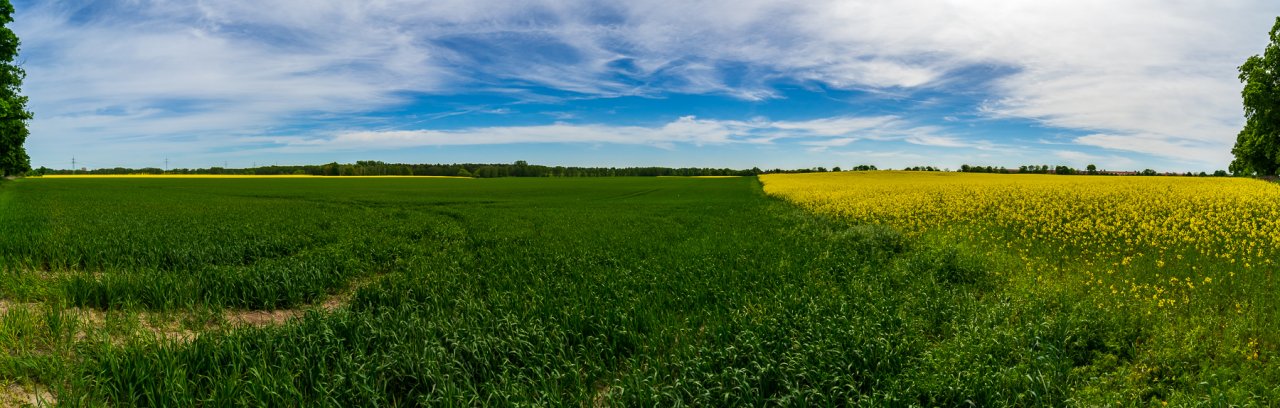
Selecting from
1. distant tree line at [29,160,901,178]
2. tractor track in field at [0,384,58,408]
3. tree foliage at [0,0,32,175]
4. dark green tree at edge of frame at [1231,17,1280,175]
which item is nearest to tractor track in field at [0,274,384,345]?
tractor track in field at [0,384,58,408]

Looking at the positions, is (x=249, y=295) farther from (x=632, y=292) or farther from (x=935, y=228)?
(x=935, y=228)

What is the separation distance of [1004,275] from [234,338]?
11.6m

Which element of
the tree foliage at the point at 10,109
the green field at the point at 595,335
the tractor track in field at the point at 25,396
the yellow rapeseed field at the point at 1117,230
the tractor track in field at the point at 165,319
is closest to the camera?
the green field at the point at 595,335

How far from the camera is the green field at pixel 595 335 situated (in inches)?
200

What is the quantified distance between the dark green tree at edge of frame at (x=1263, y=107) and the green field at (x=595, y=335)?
37787 mm

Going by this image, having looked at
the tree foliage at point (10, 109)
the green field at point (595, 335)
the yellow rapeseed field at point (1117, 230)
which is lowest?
the green field at point (595, 335)

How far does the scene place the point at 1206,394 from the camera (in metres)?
4.81

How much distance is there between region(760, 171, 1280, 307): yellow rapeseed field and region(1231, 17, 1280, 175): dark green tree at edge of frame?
2048 cm

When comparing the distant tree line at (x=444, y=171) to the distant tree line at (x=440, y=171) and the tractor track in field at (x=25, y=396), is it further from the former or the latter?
the tractor track in field at (x=25, y=396)

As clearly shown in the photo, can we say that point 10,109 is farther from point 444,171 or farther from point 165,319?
point 444,171

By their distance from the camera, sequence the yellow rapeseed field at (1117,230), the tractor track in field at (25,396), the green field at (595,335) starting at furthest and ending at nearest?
the yellow rapeseed field at (1117,230), the tractor track in field at (25,396), the green field at (595,335)

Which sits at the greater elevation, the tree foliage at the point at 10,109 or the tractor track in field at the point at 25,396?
the tree foliage at the point at 10,109

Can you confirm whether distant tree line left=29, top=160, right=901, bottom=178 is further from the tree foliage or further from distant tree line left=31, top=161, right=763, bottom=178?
the tree foliage

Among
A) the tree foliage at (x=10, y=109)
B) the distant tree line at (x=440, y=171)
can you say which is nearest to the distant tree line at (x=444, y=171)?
the distant tree line at (x=440, y=171)
